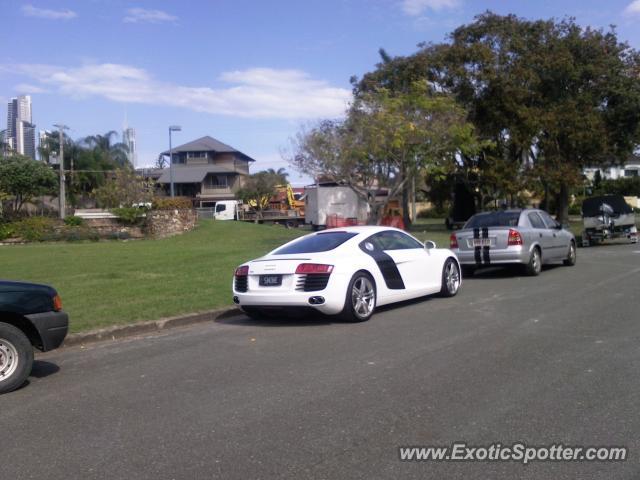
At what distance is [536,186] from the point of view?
37469 mm

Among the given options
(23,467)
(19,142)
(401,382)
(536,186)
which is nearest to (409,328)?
(401,382)

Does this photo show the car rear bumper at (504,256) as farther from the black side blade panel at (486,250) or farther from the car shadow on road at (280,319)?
the car shadow on road at (280,319)

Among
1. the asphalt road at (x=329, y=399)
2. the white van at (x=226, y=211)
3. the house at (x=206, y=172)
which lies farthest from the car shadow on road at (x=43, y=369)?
the house at (x=206, y=172)

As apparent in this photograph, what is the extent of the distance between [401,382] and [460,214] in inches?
1569

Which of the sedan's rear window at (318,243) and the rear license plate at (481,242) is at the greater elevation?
the sedan's rear window at (318,243)

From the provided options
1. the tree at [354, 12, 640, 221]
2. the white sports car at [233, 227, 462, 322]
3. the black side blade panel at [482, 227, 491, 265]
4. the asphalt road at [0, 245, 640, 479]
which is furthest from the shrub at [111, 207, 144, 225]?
the asphalt road at [0, 245, 640, 479]

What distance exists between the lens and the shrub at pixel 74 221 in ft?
105

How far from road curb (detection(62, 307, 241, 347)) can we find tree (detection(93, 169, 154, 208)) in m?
33.3

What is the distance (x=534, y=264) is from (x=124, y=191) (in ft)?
115

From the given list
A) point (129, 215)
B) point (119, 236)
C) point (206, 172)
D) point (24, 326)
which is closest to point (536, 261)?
point (24, 326)

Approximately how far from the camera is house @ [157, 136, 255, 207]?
67.8 metres

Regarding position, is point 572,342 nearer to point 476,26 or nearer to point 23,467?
point 23,467

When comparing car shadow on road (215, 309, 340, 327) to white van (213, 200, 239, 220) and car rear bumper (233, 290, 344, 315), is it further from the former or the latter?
white van (213, 200, 239, 220)

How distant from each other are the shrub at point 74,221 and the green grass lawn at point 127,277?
6.98 metres
